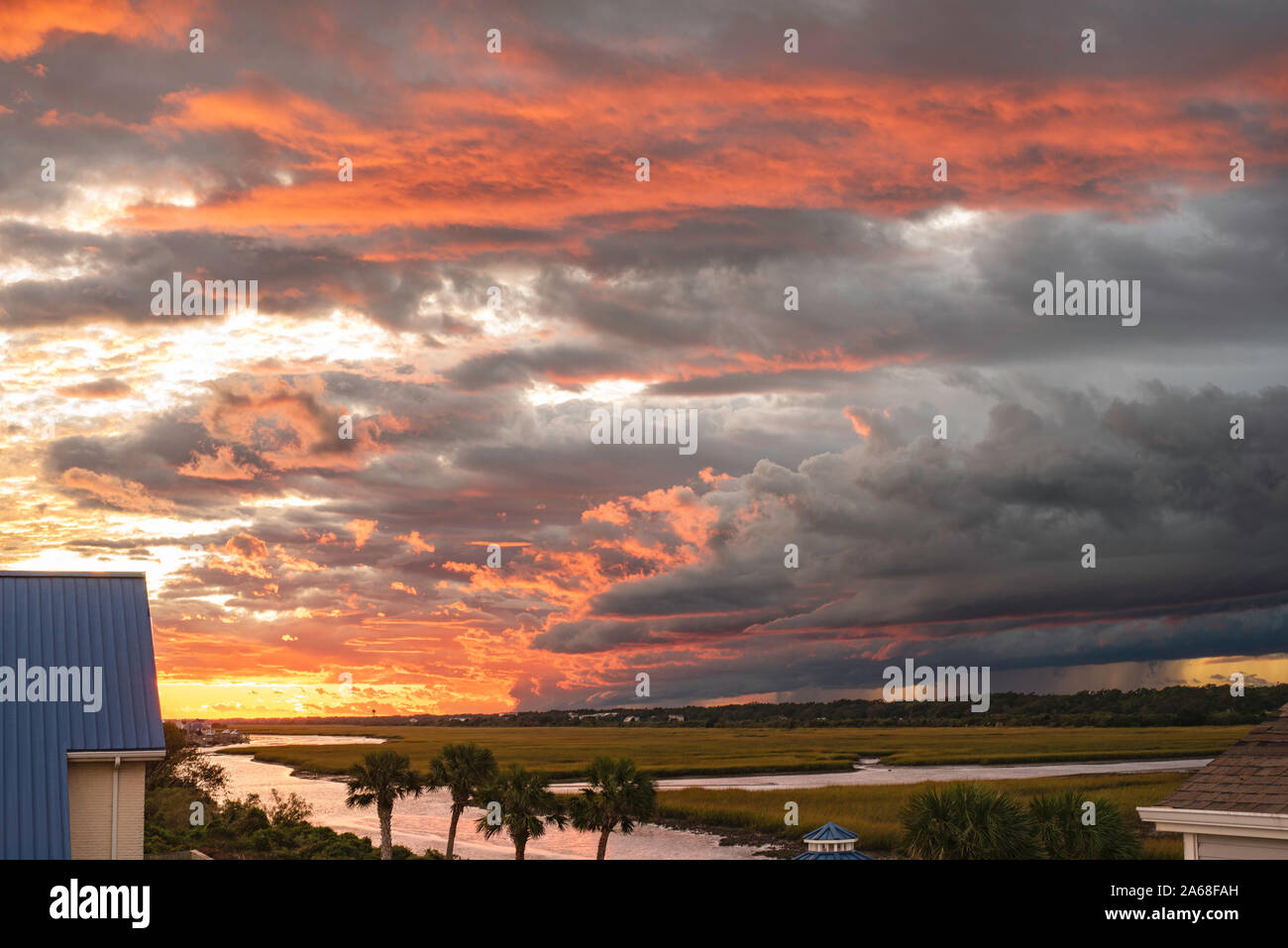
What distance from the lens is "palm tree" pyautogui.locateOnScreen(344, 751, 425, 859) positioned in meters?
70.3

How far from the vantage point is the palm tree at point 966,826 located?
45.5 metres

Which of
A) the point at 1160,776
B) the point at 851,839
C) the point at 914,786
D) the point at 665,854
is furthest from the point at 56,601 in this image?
the point at 1160,776

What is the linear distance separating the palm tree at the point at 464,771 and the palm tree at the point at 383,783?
3.38 meters

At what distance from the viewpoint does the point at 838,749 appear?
164 meters

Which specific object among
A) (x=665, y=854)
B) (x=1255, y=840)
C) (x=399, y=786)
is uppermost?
(x=1255, y=840)

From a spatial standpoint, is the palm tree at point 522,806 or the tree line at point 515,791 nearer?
the tree line at point 515,791

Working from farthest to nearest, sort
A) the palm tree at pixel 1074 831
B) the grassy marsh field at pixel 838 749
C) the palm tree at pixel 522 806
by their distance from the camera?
the grassy marsh field at pixel 838 749 < the palm tree at pixel 522 806 < the palm tree at pixel 1074 831

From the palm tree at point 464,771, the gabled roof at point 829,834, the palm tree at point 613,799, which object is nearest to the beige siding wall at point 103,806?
the gabled roof at point 829,834

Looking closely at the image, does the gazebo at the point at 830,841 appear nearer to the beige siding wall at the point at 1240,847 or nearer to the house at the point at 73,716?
the beige siding wall at the point at 1240,847

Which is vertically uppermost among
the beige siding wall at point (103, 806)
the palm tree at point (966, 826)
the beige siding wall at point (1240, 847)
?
the beige siding wall at point (1240, 847)

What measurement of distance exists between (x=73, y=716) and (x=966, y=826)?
1295 inches
